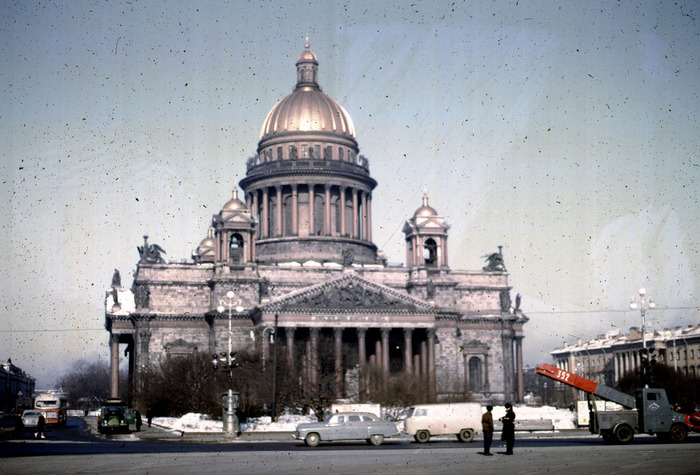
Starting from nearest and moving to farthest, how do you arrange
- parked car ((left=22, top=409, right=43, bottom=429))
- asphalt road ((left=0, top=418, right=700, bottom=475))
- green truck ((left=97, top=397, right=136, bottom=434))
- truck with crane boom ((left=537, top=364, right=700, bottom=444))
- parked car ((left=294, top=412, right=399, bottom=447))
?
asphalt road ((left=0, top=418, right=700, bottom=475)), truck with crane boom ((left=537, top=364, right=700, bottom=444)), parked car ((left=294, top=412, right=399, bottom=447)), green truck ((left=97, top=397, right=136, bottom=434)), parked car ((left=22, top=409, right=43, bottom=429))

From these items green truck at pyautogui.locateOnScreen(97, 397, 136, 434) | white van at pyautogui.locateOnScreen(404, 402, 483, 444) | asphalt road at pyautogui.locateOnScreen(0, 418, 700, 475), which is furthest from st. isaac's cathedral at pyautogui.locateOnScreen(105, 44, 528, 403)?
asphalt road at pyautogui.locateOnScreen(0, 418, 700, 475)

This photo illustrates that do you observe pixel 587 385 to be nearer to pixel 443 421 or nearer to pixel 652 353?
pixel 443 421

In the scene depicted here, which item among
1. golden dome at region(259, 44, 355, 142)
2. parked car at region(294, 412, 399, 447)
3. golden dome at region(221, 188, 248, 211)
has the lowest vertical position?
parked car at region(294, 412, 399, 447)

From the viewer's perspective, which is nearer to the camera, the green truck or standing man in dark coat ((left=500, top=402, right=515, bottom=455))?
standing man in dark coat ((left=500, top=402, right=515, bottom=455))

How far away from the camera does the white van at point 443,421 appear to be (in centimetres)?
4644

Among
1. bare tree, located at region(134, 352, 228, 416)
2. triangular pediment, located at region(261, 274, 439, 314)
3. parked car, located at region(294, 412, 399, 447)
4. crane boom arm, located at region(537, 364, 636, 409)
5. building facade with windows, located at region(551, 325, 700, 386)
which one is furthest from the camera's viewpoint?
building facade with windows, located at region(551, 325, 700, 386)

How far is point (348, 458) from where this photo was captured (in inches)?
1373

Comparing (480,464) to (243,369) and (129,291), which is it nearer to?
(243,369)

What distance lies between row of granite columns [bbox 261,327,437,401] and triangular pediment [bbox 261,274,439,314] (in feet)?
5.72

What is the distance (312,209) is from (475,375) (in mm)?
24221

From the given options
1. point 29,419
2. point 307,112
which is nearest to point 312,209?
point 307,112

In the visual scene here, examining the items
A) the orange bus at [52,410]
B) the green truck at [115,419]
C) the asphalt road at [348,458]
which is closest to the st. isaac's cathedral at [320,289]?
the orange bus at [52,410]

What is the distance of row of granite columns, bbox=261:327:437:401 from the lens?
258 ft

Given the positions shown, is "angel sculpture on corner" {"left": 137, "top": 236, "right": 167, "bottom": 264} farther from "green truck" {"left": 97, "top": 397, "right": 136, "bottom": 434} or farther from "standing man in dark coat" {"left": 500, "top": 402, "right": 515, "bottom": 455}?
"standing man in dark coat" {"left": 500, "top": 402, "right": 515, "bottom": 455}
